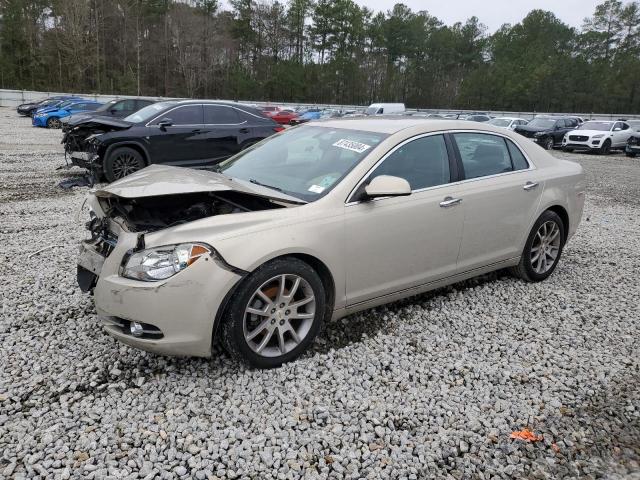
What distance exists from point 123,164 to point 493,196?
7140mm

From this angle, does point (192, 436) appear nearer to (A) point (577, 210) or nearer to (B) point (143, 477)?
(B) point (143, 477)

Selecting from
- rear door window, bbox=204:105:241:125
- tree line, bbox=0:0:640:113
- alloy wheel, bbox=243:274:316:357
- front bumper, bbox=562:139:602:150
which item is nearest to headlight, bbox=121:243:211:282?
alloy wheel, bbox=243:274:316:357

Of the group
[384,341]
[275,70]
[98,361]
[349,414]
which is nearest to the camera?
[349,414]

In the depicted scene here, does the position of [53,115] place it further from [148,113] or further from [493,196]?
[493,196]

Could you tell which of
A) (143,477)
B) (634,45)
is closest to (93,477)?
(143,477)

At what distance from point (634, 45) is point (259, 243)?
3557 inches

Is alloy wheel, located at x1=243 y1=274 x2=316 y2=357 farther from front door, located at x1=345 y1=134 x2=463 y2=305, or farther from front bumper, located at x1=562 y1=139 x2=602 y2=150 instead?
front bumper, located at x1=562 y1=139 x2=602 y2=150

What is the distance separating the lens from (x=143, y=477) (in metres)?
2.33

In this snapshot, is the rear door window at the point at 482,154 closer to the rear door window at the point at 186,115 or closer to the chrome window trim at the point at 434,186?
the chrome window trim at the point at 434,186

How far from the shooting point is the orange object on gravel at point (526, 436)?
2723mm

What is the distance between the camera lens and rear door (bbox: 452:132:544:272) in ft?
13.7

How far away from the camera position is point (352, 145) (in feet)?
12.5

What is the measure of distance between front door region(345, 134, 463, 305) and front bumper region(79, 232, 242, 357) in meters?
0.98

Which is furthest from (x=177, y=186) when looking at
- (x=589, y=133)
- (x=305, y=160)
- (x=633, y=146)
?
(x=589, y=133)
